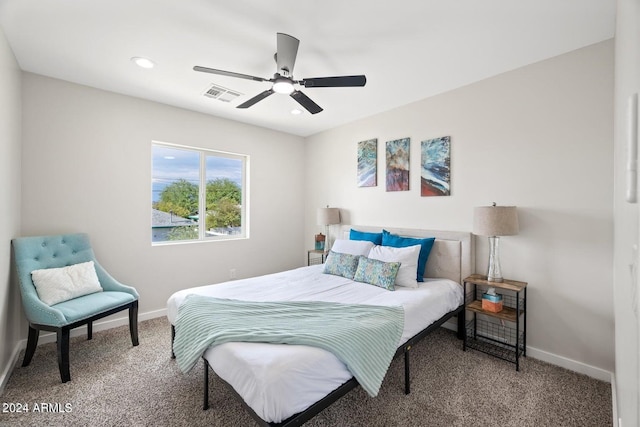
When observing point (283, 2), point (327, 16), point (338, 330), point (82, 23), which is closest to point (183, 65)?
point (82, 23)

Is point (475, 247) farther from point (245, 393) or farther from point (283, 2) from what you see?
point (283, 2)

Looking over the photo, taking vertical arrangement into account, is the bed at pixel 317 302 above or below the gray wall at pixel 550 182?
below

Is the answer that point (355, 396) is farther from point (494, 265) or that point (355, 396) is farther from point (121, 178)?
point (121, 178)

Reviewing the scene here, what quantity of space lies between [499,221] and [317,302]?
1.73 m

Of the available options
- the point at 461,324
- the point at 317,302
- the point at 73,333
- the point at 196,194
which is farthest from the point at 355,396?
the point at 196,194

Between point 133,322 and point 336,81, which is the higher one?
point 336,81

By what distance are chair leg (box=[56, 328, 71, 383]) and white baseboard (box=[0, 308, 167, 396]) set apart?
14.0 inches

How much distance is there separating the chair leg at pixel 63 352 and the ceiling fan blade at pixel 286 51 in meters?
2.66

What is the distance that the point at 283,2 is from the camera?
1846 mm

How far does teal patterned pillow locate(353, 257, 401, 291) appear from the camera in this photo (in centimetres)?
274

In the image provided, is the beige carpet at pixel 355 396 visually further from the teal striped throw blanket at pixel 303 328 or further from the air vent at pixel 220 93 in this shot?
the air vent at pixel 220 93

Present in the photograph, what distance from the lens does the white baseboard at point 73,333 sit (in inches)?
87.5

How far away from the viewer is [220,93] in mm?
3195

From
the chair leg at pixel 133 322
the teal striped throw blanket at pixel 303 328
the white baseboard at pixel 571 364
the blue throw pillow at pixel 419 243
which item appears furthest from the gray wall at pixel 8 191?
the white baseboard at pixel 571 364
